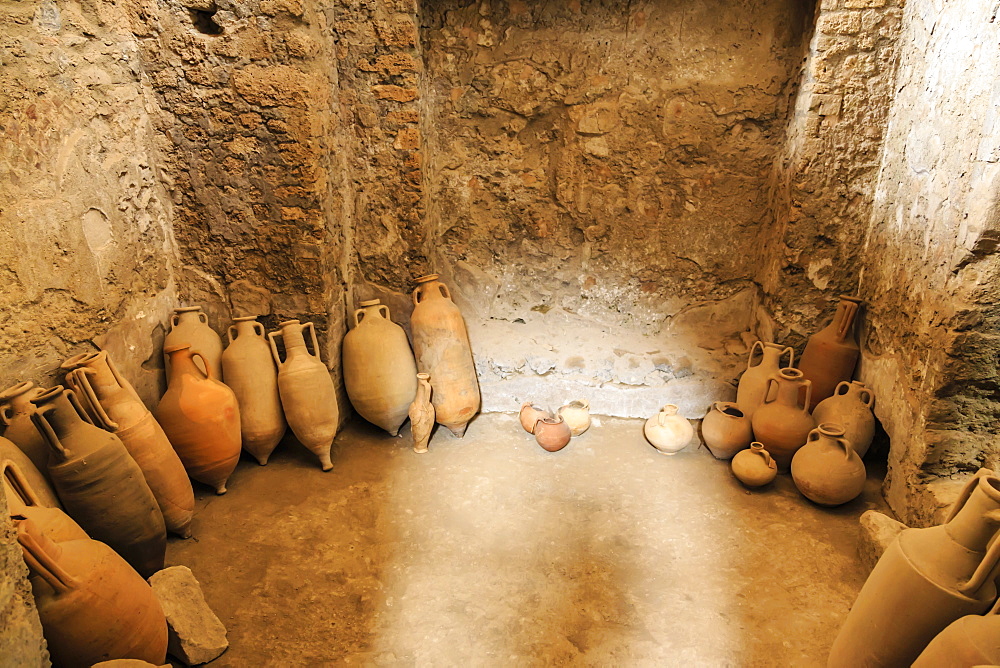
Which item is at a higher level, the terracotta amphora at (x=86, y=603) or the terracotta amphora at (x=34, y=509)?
the terracotta amphora at (x=34, y=509)

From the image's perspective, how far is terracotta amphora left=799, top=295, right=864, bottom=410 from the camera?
103 inches

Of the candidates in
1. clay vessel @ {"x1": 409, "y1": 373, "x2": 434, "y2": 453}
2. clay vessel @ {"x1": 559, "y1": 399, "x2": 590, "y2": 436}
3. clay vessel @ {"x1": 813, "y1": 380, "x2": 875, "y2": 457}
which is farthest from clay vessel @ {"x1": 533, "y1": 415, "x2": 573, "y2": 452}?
clay vessel @ {"x1": 813, "y1": 380, "x2": 875, "y2": 457}

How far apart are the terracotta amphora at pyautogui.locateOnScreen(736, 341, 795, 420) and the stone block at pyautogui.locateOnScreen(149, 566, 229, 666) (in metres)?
2.16

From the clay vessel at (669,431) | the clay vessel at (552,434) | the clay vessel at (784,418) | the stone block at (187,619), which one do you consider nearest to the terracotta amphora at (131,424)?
the stone block at (187,619)

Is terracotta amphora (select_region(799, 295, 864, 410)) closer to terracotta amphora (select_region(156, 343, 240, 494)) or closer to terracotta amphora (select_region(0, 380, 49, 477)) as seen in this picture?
terracotta amphora (select_region(156, 343, 240, 494))

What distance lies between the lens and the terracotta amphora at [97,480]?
1.70 metres

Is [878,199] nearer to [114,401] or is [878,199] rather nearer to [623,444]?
[623,444]

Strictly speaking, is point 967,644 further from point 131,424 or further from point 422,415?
point 131,424

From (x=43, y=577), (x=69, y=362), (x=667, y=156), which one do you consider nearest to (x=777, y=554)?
(x=667, y=156)

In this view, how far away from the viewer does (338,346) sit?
2.86 m

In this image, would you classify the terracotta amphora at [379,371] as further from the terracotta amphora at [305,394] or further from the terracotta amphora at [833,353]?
the terracotta amphora at [833,353]

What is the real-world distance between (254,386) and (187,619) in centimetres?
100

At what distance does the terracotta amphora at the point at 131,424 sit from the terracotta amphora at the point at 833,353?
2605 mm

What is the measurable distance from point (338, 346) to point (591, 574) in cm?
156
